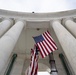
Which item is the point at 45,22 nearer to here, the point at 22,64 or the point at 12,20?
the point at 12,20

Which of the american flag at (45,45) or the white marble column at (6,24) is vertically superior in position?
the white marble column at (6,24)

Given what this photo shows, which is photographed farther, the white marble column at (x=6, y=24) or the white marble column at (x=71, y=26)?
the white marble column at (x=6, y=24)

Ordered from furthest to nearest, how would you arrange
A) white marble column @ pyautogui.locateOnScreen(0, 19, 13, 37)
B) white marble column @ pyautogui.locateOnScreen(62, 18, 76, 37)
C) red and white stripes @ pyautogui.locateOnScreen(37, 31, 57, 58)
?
white marble column @ pyautogui.locateOnScreen(0, 19, 13, 37), white marble column @ pyautogui.locateOnScreen(62, 18, 76, 37), red and white stripes @ pyautogui.locateOnScreen(37, 31, 57, 58)

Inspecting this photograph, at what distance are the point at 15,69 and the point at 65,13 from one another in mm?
12254

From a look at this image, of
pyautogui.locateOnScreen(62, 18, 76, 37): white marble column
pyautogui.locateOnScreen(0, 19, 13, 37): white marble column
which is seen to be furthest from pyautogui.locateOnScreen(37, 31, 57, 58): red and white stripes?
pyautogui.locateOnScreen(0, 19, 13, 37): white marble column

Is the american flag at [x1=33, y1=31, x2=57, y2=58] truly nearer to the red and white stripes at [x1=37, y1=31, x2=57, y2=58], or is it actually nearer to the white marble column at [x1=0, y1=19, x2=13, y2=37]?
the red and white stripes at [x1=37, y1=31, x2=57, y2=58]

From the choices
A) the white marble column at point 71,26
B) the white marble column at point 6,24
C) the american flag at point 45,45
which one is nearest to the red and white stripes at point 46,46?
the american flag at point 45,45

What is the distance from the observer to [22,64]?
29.8m

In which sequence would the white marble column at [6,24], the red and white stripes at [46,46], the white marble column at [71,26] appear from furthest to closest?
the white marble column at [6,24] < the white marble column at [71,26] < the red and white stripes at [46,46]

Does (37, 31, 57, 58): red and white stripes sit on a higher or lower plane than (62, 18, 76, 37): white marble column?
lower

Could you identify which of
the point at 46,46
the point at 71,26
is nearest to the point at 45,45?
the point at 46,46

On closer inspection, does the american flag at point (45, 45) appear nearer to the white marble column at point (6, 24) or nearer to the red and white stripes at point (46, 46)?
the red and white stripes at point (46, 46)

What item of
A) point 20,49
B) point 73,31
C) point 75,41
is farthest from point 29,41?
point 75,41

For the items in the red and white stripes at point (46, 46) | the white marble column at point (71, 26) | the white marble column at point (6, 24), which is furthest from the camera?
the white marble column at point (6, 24)
